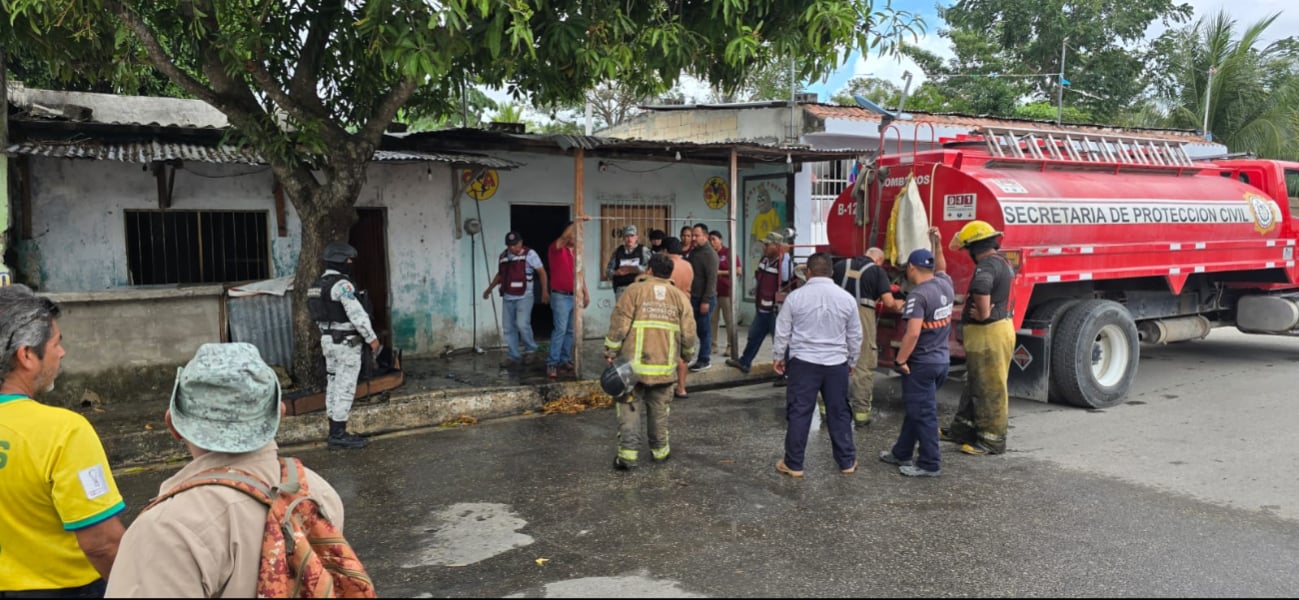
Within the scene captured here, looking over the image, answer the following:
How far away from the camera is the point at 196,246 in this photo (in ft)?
27.7

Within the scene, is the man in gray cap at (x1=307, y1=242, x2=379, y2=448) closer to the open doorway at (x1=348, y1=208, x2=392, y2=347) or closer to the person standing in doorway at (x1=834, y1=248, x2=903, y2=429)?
the open doorway at (x1=348, y1=208, x2=392, y2=347)

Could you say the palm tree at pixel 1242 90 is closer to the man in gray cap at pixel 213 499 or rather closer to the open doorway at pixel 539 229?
the open doorway at pixel 539 229

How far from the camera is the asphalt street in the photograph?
3857mm

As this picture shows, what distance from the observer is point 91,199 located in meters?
7.84

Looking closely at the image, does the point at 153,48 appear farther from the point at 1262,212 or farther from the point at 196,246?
the point at 1262,212

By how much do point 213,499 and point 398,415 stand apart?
5508 millimetres

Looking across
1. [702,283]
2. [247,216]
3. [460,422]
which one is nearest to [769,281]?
[702,283]

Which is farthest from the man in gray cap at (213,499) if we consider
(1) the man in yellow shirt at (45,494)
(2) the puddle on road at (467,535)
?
(2) the puddle on road at (467,535)

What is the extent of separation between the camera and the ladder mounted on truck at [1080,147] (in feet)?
24.7

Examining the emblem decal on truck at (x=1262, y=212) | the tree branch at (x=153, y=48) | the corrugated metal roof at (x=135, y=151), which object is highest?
the tree branch at (x=153, y=48)

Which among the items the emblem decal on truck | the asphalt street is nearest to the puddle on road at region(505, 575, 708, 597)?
the asphalt street

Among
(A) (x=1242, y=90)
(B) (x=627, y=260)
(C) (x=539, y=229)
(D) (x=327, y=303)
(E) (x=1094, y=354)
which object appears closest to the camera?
(D) (x=327, y=303)

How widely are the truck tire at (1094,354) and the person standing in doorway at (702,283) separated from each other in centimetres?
335

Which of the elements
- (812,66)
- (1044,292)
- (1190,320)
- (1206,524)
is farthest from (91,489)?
(1190,320)
